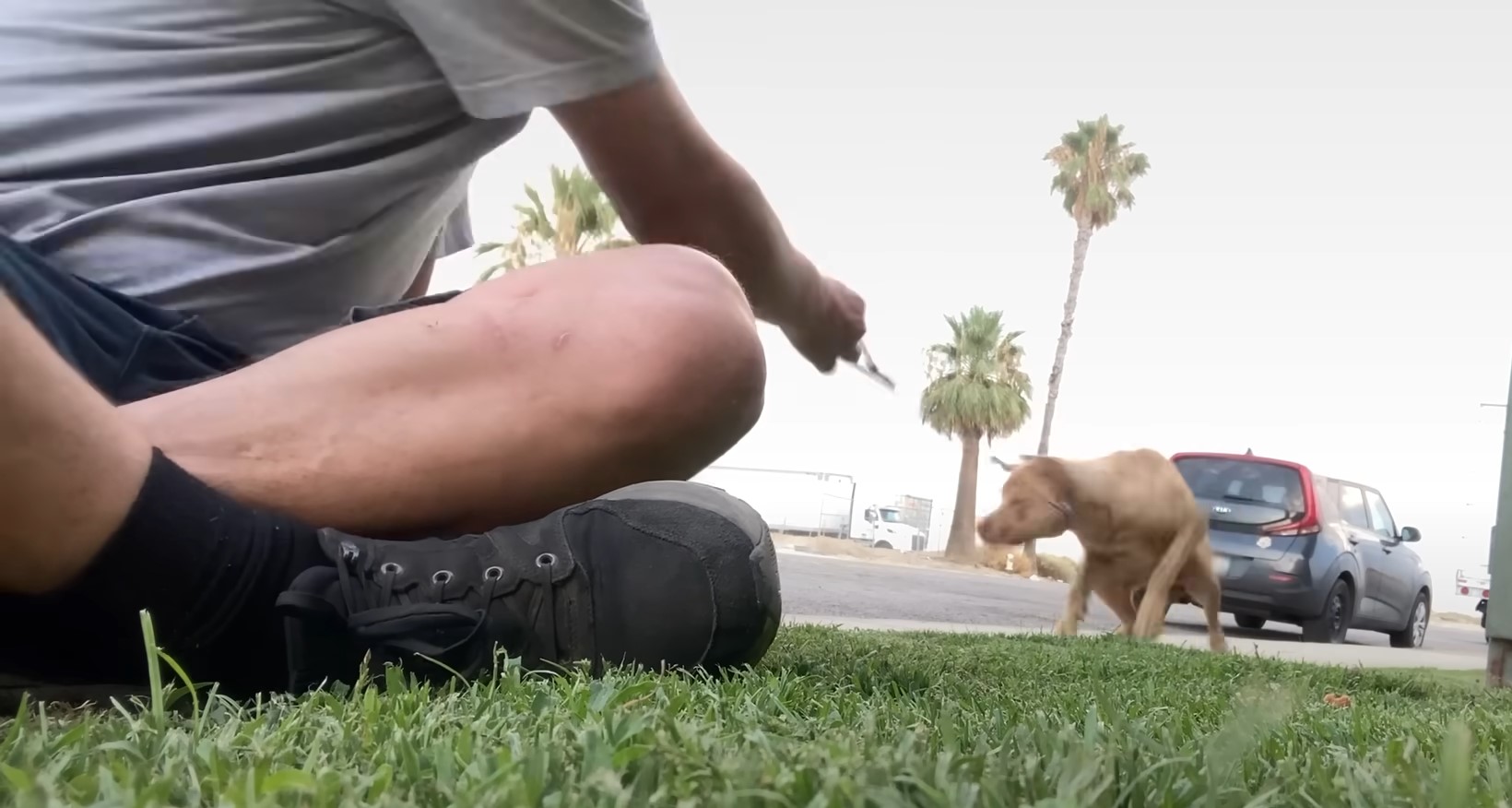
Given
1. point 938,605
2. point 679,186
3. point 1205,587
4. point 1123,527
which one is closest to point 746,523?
point 679,186

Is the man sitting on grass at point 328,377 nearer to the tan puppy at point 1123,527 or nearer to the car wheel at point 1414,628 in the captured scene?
the tan puppy at point 1123,527

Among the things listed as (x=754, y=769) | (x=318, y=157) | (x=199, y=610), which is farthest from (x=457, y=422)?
(x=754, y=769)

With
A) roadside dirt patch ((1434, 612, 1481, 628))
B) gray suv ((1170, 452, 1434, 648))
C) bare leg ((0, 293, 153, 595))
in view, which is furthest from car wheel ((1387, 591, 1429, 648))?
roadside dirt patch ((1434, 612, 1481, 628))

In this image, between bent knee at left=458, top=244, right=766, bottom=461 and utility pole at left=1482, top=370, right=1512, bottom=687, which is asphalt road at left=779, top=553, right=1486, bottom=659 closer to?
utility pole at left=1482, top=370, right=1512, bottom=687

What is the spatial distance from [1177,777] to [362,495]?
31.2 inches

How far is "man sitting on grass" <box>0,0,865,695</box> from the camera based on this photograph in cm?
95

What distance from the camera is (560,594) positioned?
3.69ft

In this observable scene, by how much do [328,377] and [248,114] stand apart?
370mm

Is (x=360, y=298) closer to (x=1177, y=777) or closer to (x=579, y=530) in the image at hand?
Answer: (x=579, y=530)

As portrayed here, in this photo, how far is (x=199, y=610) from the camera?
37.5 inches

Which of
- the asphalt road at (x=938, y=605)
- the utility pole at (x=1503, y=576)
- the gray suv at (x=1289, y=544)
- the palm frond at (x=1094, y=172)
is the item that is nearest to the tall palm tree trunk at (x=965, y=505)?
the palm frond at (x=1094, y=172)

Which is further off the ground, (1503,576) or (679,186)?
(679,186)

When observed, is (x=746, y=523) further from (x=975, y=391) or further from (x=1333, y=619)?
(x=975, y=391)

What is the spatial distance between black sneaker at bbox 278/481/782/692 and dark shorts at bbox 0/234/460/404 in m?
0.25
